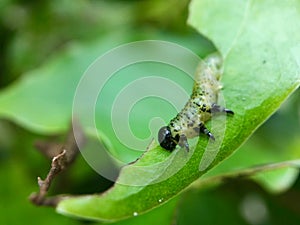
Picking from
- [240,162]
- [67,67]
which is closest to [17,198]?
[67,67]

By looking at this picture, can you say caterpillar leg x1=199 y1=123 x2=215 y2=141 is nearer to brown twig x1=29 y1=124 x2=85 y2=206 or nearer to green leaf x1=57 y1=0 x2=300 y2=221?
green leaf x1=57 y1=0 x2=300 y2=221

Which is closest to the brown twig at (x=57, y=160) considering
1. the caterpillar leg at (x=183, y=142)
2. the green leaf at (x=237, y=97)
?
the green leaf at (x=237, y=97)

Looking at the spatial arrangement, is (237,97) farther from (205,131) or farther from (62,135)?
(62,135)

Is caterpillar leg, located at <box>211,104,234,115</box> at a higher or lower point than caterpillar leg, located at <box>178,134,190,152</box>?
higher

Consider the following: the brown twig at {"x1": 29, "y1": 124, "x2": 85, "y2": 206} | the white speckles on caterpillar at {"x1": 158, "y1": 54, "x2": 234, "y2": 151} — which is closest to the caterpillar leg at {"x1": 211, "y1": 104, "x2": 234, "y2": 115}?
the white speckles on caterpillar at {"x1": 158, "y1": 54, "x2": 234, "y2": 151}

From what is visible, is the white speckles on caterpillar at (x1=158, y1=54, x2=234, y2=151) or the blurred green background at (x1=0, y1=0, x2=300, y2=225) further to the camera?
the blurred green background at (x1=0, y1=0, x2=300, y2=225)

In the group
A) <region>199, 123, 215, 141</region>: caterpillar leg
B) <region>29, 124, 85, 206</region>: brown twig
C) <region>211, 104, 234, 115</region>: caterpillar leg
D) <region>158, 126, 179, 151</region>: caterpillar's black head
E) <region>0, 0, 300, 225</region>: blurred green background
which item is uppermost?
<region>211, 104, 234, 115</region>: caterpillar leg
